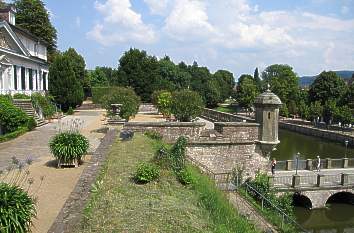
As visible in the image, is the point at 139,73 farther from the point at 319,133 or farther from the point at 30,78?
the point at 319,133

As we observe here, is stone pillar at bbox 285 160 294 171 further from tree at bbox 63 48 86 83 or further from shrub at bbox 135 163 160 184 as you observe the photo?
Result: tree at bbox 63 48 86 83

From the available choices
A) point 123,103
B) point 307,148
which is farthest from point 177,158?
point 307,148

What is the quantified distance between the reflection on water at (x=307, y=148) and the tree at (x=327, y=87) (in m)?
16.2

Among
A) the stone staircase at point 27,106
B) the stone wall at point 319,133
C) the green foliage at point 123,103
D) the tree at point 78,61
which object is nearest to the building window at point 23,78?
the stone staircase at point 27,106

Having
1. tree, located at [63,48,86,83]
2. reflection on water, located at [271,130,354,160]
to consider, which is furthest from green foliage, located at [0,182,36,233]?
tree, located at [63,48,86,83]

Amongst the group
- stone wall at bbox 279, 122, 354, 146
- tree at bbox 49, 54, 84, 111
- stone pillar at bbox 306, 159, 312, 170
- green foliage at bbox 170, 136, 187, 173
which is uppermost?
tree at bbox 49, 54, 84, 111

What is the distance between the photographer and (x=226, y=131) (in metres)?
17.8

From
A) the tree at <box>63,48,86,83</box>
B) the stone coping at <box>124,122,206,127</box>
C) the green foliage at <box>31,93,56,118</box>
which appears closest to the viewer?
the stone coping at <box>124,122,206,127</box>

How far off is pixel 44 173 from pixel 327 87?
63183 millimetres

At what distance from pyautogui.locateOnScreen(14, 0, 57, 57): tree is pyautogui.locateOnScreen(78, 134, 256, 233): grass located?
154 ft

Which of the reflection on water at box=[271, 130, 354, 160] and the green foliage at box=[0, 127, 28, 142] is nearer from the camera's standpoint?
the green foliage at box=[0, 127, 28, 142]

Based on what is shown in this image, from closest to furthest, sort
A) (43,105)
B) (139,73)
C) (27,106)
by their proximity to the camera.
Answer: (27,106) → (43,105) → (139,73)

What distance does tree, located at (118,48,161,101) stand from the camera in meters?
57.6

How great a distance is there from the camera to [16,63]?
3319 centimetres
